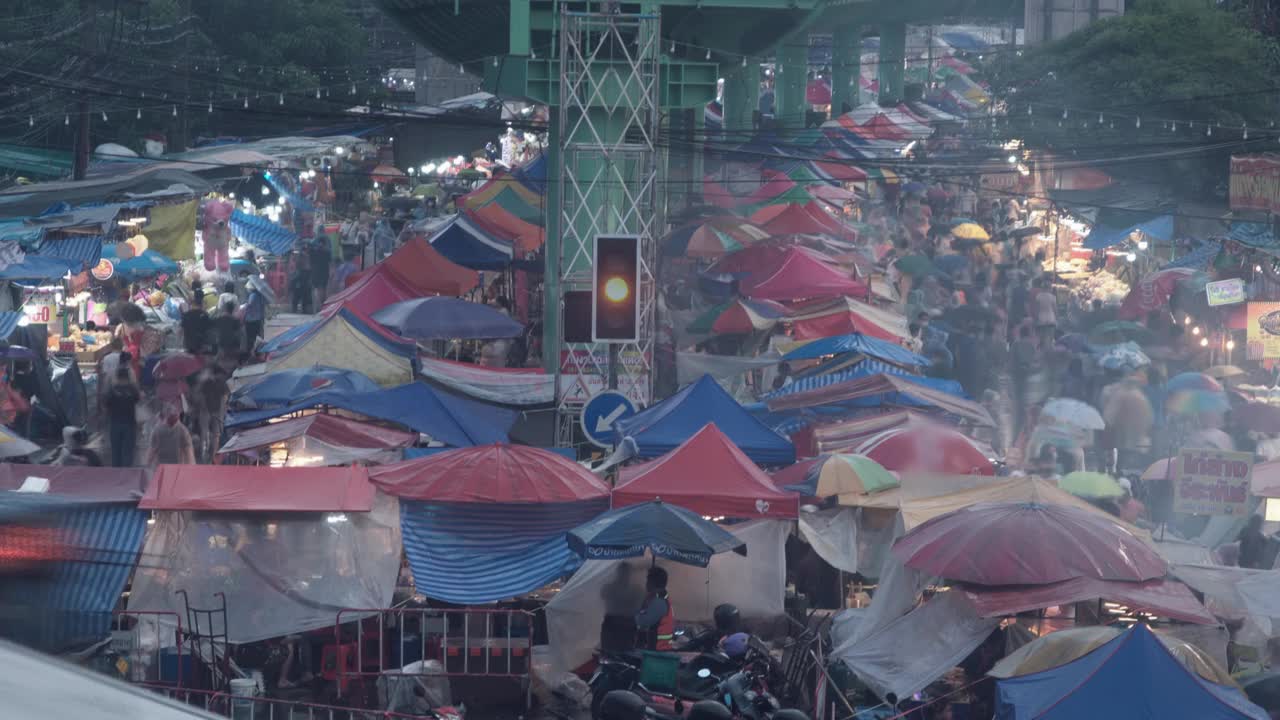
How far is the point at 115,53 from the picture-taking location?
30.9 m

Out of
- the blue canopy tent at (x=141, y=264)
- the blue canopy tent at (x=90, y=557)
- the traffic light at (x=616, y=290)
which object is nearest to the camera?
the blue canopy tent at (x=90, y=557)

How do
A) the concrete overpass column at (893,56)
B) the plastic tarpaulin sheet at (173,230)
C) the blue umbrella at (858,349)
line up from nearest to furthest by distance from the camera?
the blue umbrella at (858,349)
the plastic tarpaulin sheet at (173,230)
the concrete overpass column at (893,56)

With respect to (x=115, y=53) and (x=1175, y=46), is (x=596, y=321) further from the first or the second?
(x=1175, y=46)

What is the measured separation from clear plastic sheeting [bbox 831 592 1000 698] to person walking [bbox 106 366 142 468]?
8501mm

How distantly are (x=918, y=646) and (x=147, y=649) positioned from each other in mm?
5219

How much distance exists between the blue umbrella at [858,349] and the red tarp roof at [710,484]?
5.44 meters

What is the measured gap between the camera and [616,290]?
15.6 m

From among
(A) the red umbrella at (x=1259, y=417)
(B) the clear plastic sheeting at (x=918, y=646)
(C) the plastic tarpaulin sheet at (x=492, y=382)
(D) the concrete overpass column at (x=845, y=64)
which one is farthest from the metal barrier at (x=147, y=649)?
(D) the concrete overpass column at (x=845, y=64)

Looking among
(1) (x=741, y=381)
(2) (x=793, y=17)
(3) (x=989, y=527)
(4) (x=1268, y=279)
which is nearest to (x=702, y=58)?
(2) (x=793, y=17)

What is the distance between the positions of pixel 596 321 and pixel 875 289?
11.3 metres

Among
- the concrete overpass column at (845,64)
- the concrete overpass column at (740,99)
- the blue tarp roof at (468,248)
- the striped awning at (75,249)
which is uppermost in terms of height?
the concrete overpass column at (845,64)

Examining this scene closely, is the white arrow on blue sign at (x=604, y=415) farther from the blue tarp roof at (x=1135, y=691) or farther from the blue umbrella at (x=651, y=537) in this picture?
the blue tarp roof at (x=1135, y=691)

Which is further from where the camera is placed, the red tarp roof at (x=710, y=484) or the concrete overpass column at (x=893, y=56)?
the concrete overpass column at (x=893, y=56)

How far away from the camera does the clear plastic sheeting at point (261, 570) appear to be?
11.1 meters
